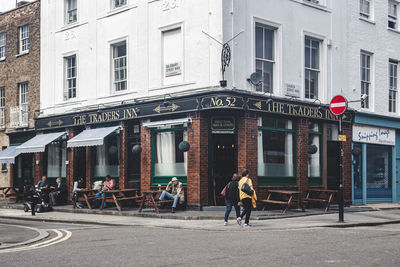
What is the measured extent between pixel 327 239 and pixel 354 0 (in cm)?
1611

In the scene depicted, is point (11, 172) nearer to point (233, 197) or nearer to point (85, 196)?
point (85, 196)

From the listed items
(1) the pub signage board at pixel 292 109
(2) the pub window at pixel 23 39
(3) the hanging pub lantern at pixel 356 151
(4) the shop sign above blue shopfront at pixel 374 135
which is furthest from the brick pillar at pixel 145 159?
(2) the pub window at pixel 23 39

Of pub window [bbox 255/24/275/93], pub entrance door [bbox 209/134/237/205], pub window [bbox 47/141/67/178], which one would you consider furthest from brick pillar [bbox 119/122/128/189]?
pub window [bbox 255/24/275/93]

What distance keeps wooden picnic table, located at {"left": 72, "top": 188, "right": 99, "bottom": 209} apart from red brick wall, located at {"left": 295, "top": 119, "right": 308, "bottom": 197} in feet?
27.0

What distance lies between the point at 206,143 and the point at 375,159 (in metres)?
9.74

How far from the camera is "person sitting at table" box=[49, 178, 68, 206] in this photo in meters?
24.5

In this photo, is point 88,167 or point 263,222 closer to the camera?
point 263,222

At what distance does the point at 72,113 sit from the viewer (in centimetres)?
2573

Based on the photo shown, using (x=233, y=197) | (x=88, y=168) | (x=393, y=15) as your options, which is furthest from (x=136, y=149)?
(x=393, y=15)

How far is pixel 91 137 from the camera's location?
23922mm

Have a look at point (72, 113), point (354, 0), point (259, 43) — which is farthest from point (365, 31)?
point (72, 113)

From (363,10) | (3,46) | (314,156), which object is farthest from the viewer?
(3,46)

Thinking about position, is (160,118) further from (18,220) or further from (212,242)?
(212,242)

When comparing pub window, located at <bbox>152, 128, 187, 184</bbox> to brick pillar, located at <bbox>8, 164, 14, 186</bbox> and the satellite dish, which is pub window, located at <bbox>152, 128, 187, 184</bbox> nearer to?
the satellite dish
